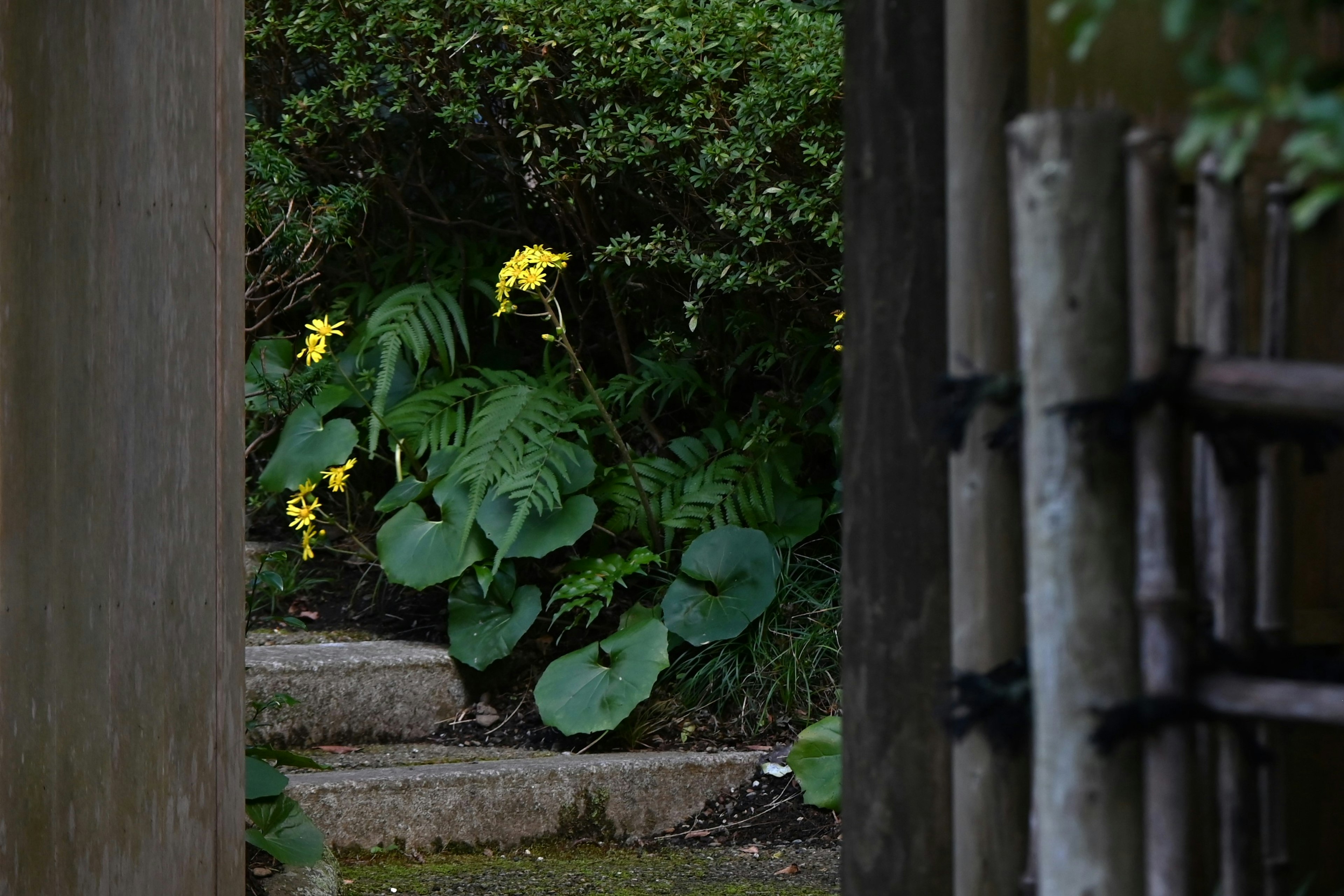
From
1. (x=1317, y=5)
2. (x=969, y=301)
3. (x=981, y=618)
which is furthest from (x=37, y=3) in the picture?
(x=1317, y=5)

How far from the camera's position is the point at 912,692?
1283 millimetres

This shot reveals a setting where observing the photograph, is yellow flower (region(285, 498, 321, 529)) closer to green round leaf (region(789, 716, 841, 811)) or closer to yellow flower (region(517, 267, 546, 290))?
yellow flower (region(517, 267, 546, 290))

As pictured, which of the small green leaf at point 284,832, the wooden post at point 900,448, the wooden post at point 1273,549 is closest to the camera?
the wooden post at point 1273,549

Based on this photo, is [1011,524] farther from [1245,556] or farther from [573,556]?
[573,556]

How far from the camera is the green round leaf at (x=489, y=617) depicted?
3.59 metres

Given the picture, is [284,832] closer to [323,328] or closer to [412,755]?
[412,755]

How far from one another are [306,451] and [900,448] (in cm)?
292

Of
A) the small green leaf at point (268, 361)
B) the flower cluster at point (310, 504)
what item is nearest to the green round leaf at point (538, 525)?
the flower cluster at point (310, 504)

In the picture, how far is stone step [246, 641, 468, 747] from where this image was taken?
131 inches

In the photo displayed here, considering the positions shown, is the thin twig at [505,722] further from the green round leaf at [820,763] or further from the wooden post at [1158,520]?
the wooden post at [1158,520]

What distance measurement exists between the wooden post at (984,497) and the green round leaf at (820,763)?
192cm

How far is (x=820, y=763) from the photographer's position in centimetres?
309

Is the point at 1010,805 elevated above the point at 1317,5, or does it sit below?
below

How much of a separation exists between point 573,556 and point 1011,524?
2892 millimetres
